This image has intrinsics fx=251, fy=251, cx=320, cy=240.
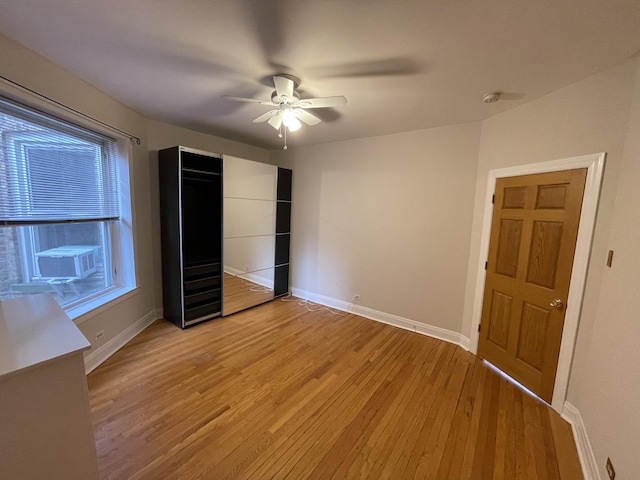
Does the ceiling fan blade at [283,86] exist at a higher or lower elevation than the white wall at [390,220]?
higher

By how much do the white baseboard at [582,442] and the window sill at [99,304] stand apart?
3816mm

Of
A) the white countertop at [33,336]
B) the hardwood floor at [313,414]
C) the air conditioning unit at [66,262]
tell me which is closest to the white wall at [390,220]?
the hardwood floor at [313,414]

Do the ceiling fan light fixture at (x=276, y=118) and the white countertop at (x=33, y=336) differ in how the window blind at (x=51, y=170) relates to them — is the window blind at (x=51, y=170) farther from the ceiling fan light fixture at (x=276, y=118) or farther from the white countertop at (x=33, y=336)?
the ceiling fan light fixture at (x=276, y=118)

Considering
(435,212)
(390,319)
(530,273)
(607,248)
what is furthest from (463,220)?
(390,319)

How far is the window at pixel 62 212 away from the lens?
179 cm

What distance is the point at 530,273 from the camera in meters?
2.27

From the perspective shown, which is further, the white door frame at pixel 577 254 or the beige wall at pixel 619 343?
the white door frame at pixel 577 254

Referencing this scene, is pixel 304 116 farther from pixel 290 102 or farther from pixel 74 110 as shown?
pixel 74 110

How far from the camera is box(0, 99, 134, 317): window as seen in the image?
179cm

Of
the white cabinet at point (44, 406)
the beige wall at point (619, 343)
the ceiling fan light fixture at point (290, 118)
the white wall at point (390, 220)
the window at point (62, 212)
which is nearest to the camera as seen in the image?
the white cabinet at point (44, 406)

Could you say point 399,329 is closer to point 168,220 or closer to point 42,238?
point 168,220

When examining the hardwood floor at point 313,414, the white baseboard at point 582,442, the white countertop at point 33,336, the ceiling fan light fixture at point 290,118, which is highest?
the ceiling fan light fixture at point 290,118

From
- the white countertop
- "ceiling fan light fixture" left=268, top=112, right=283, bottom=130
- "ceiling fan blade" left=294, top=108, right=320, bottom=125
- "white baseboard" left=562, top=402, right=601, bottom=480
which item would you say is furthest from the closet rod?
"white baseboard" left=562, top=402, right=601, bottom=480

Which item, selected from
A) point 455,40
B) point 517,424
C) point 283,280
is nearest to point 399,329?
point 517,424
